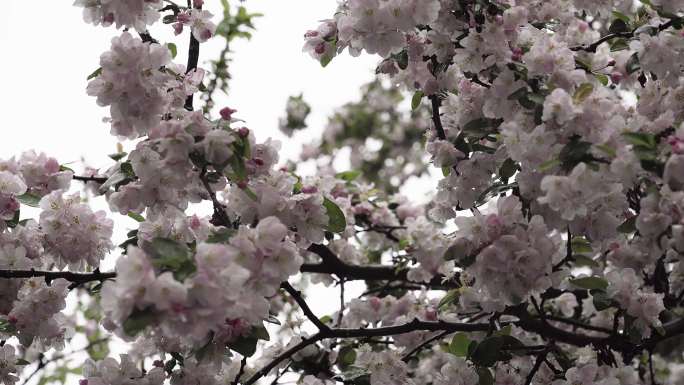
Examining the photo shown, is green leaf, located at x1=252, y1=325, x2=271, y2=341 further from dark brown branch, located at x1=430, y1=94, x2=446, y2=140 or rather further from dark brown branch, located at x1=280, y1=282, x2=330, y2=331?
dark brown branch, located at x1=430, y1=94, x2=446, y2=140

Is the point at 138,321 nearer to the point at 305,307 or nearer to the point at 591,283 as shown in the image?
the point at 305,307

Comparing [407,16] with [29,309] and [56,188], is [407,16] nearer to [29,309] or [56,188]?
[56,188]

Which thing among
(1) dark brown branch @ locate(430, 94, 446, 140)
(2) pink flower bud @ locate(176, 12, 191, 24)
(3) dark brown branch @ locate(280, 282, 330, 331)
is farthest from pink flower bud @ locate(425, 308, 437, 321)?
(2) pink flower bud @ locate(176, 12, 191, 24)

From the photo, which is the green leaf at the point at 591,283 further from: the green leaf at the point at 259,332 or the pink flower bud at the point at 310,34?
the pink flower bud at the point at 310,34

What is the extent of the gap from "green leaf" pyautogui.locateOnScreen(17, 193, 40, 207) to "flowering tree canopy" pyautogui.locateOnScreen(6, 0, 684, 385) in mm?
14

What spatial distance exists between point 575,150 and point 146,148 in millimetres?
1258

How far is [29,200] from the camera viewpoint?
8.55ft

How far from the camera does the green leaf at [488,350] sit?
8.02 feet

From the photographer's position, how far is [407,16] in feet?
7.37

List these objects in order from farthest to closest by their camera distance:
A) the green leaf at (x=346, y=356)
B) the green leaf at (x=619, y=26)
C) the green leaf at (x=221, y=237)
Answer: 1. the green leaf at (x=346, y=356)
2. the green leaf at (x=619, y=26)
3. the green leaf at (x=221, y=237)

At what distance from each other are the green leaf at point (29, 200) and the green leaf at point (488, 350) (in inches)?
69.0

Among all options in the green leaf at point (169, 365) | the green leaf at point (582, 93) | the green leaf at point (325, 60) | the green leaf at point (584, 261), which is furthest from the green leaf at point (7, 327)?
the green leaf at point (582, 93)

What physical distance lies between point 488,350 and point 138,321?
142cm

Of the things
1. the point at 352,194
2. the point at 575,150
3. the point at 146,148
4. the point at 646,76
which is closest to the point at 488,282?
the point at 575,150
